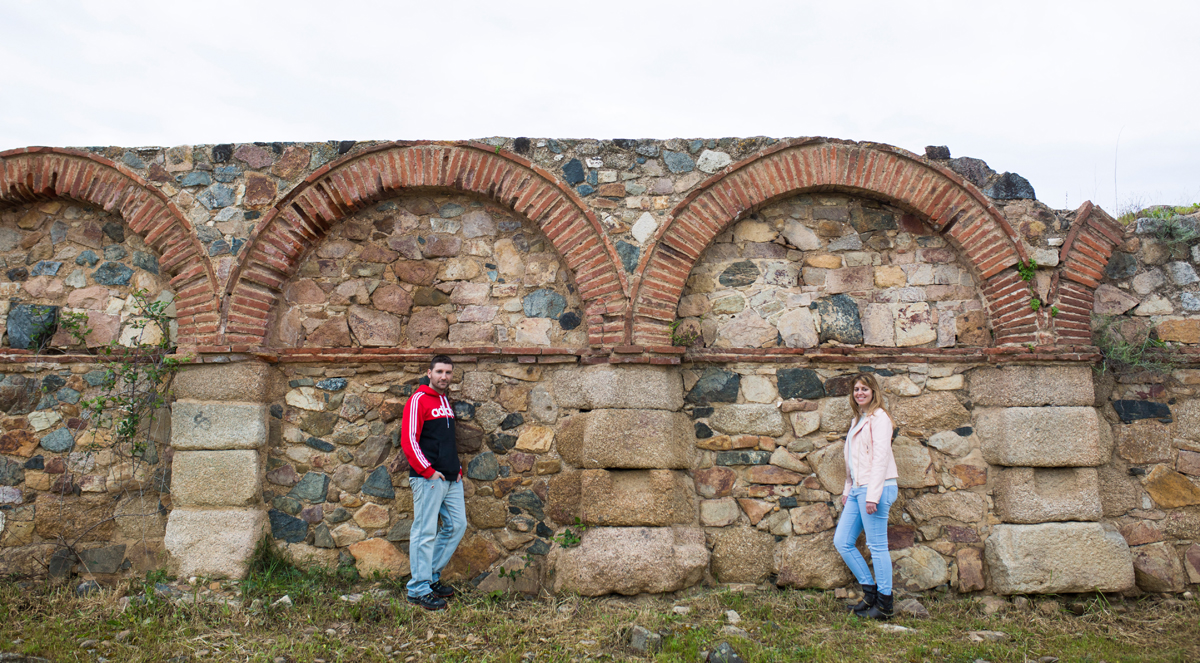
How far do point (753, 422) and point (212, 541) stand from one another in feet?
12.1

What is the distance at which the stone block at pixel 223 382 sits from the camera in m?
4.24

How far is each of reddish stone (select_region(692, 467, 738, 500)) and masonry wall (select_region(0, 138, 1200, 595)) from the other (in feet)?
0.07

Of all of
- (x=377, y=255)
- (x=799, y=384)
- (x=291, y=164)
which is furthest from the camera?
(x=377, y=255)

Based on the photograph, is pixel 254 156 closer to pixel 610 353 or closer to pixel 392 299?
pixel 392 299

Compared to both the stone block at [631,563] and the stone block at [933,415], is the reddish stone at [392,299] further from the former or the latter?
the stone block at [933,415]

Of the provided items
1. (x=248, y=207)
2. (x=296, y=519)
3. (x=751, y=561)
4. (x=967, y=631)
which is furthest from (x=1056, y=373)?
(x=248, y=207)

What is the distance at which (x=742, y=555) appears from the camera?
4152 mm

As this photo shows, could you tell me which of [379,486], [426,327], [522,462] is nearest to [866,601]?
[522,462]

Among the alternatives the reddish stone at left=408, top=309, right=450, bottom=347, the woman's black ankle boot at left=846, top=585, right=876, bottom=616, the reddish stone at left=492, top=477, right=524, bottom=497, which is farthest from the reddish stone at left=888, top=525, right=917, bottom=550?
the reddish stone at left=408, top=309, right=450, bottom=347

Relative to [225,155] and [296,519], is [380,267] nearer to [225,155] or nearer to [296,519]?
[225,155]

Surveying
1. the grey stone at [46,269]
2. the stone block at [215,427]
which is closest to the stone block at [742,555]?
the stone block at [215,427]

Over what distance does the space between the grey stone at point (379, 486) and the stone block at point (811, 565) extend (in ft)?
8.80

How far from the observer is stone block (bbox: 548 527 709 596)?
12.9 ft

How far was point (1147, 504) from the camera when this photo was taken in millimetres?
4301
